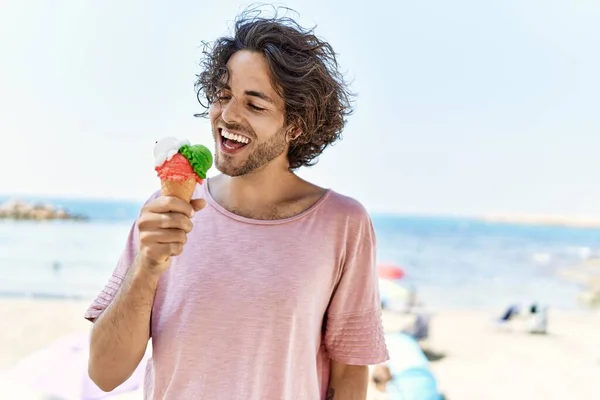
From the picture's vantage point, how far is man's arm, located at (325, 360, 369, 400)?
1.61m

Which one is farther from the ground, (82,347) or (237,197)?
(237,197)

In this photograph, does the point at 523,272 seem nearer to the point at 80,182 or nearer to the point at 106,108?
the point at 106,108

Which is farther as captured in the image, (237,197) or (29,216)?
(29,216)

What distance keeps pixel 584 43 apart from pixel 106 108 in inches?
950

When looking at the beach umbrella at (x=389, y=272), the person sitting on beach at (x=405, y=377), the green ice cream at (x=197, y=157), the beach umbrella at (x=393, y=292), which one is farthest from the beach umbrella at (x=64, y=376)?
the beach umbrella at (x=389, y=272)

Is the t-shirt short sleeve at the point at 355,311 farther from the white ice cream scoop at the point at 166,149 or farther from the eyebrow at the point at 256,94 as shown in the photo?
the white ice cream scoop at the point at 166,149

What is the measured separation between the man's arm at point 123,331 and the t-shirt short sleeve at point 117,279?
7cm

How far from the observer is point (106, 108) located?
31766 mm

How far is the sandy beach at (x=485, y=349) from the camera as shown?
25.0 ft

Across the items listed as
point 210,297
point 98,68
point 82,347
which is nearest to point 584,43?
point 98,68

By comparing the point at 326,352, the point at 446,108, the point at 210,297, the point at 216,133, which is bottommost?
the point at 326,352

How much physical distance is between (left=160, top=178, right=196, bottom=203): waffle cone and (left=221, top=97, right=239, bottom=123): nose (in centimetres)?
23

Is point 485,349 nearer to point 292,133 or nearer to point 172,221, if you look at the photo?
point 292,133

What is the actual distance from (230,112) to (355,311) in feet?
1.93
